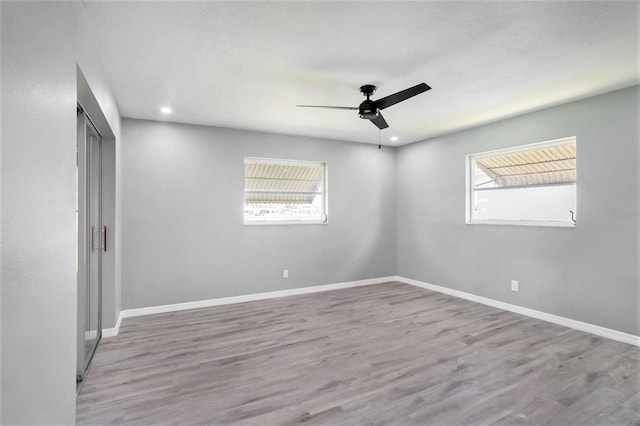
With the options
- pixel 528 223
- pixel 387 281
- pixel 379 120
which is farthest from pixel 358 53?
pixel 387 281

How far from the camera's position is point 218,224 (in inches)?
181

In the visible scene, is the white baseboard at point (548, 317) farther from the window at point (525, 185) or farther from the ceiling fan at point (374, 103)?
the ceiling fan at point (374, 103)

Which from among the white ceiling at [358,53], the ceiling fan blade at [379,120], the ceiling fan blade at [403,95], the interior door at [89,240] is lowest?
the interior door at [89,240]

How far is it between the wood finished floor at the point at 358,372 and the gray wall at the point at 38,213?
0.87 m

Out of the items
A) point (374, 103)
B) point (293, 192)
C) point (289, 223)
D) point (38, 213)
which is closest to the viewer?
point (38, 213)

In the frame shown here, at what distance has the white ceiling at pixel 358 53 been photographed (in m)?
2.03

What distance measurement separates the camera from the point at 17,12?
1005 millimetres

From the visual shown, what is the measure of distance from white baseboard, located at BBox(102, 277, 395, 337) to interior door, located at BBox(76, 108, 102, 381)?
0.54m

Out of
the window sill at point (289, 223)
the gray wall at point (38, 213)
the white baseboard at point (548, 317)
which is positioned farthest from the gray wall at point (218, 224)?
the gray wall at point (38, 213)

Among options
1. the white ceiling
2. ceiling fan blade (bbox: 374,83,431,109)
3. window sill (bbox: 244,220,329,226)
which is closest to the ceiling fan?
ceiling fan blade (bbox: 374,83,431,109)

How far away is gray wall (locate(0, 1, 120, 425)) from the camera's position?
0.97 meters

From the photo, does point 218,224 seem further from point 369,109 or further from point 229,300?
point 369,109

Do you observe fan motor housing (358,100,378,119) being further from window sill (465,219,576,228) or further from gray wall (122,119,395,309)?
window sill (465,219,576,228)

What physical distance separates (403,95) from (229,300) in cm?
353
